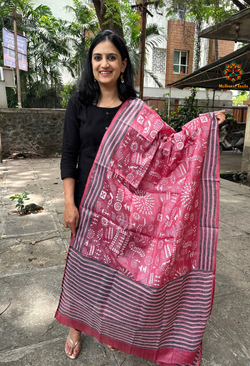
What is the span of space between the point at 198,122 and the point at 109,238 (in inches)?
29.4

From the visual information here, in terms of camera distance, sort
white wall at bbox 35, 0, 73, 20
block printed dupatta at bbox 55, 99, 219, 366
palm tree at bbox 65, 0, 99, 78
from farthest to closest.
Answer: white wall at bbox 35, 0, 73, 20 → palm tree at bbox 65, 0, 99, 78 → block printed dupatta at bbox 55, 99, 219, 366

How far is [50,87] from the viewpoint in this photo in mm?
14438

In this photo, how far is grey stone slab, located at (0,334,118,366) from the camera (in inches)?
62.6

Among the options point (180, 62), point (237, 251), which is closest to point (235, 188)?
point (237, 251)

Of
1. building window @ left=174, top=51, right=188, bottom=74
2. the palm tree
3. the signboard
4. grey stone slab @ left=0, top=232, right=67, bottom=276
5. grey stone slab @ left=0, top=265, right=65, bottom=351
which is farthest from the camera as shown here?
building window @ left=174, top=51, right=188, bottom=74

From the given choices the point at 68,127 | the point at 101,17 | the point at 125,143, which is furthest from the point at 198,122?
the point at 101,17

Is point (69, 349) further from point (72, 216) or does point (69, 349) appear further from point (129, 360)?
point (72, 216)

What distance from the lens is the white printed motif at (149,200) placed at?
55.7 inches

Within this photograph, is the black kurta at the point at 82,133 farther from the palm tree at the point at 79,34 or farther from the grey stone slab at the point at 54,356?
the palm tree at the point at 79,34

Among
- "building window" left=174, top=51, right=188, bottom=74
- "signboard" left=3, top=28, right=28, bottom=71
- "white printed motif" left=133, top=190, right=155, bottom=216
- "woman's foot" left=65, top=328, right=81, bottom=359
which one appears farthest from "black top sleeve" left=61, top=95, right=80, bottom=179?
"building window" left=174, top=51, right=188, bottom=74

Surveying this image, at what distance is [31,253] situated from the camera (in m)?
2.84

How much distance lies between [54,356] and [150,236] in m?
0.91

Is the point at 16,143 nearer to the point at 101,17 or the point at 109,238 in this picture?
the point at 101,17

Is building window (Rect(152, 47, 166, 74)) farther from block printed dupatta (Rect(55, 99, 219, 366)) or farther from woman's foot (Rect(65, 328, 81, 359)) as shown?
woman's foot (Rect(65, 328, 81, 359))
